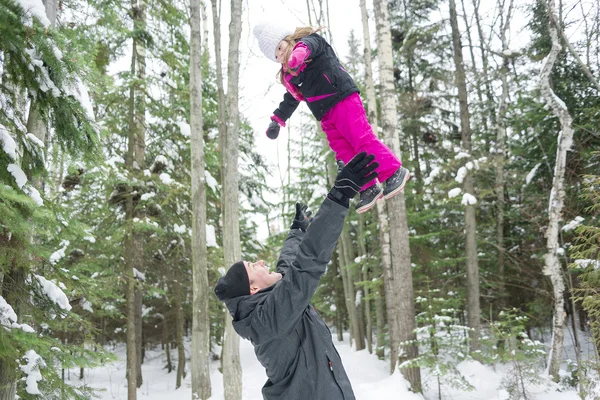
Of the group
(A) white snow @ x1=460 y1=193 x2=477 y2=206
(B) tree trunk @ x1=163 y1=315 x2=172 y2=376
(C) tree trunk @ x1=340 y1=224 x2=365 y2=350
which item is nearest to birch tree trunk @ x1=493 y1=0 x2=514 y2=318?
(A) white snow @ x1=460 y1=193 x2=477 y2=206

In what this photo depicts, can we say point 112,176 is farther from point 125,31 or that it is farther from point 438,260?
point 438,260

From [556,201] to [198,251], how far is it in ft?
21.9

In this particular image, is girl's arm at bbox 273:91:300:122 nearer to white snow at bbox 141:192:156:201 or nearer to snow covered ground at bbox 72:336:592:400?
snow covered ground at bbox 72:336:592:400

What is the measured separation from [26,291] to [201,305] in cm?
413

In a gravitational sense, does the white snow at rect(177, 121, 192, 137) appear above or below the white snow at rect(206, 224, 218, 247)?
above

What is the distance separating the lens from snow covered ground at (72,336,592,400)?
7793 millimetres

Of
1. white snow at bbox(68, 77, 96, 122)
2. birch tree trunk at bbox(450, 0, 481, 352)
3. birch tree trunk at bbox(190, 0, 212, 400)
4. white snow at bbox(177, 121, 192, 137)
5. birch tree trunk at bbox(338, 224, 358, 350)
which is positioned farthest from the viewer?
birch tree trunk at bbox(338, 224, 358, 350)

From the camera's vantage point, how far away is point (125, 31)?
8883 millimetres

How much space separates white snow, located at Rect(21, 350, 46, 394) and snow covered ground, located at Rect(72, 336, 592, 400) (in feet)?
3.89

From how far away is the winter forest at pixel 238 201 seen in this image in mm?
3924

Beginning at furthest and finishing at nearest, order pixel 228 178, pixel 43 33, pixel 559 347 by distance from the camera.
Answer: pixel 559 347
pixel 228 178
pixel 43 33

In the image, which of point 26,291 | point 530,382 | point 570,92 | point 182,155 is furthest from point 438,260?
point 26,291

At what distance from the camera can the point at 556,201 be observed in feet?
27.7

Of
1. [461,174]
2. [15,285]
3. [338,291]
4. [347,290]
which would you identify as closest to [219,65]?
[461,174]
